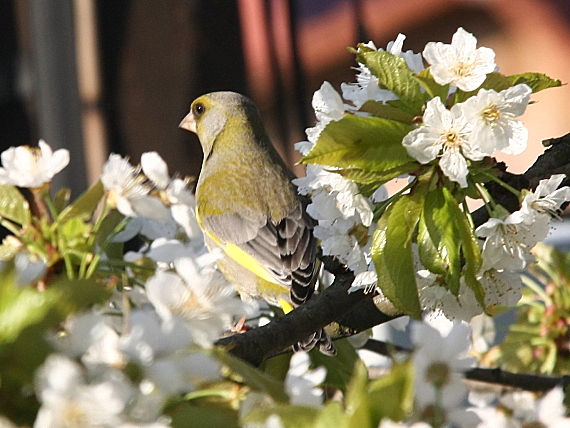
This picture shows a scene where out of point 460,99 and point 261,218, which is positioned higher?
point 460,99

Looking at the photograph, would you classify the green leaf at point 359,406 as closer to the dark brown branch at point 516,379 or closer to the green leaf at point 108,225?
the green leaf at point 108,225

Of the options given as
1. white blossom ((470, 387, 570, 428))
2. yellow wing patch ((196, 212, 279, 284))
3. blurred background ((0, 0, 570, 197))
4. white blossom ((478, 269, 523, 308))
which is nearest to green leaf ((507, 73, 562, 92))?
white blossom ((478, 269, 523, 308))

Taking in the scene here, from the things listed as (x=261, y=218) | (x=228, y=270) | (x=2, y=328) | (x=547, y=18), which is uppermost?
(x=2, y=328)

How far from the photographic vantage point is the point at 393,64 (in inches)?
37.4

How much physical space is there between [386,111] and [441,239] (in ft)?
0.54

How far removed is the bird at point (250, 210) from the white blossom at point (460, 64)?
923 mm

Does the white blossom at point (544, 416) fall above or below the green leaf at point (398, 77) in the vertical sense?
below

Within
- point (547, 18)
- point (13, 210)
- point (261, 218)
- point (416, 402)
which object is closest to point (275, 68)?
point (547, 18)

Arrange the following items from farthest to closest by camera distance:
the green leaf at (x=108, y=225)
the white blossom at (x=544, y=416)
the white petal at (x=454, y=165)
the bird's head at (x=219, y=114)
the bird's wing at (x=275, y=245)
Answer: the bird's head at (x=219, y=114)
the bird's wing at (x=275, y=245)
the green leaf at (x=108, y=225)
the white petal at (x=454, y=165)
the white blossom at (x=544, y=416)

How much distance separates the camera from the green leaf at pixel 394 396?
1.93 ft

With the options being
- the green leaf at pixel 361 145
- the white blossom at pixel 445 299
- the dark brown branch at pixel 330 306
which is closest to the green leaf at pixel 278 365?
the dark brown branch at pixel 330 306

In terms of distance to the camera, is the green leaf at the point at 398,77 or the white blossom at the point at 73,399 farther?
the green leaf at the point at 398,77

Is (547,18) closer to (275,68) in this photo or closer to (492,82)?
(275,68)

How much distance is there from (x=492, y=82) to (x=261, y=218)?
3.97 ft
